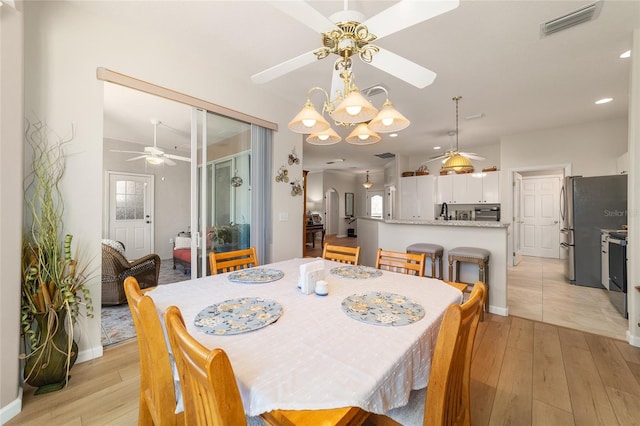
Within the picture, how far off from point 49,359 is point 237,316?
1628 mm

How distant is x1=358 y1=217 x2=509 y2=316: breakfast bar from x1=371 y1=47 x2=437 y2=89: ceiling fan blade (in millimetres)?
2280

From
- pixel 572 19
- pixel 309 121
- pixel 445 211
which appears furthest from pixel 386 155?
pixel 309 121

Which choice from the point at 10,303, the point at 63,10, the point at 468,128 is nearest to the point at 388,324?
the point at 10,303

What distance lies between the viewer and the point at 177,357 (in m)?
0.76

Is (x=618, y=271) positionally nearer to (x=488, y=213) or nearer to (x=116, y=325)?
(x=488, y=213)

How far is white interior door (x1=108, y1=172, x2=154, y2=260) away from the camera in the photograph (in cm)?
480

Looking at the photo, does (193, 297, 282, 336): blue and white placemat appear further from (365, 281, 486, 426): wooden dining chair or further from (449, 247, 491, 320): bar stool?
(449, 247, 491, 320): bar stool

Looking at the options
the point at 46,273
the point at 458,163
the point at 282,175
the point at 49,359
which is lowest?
the point at 49,359

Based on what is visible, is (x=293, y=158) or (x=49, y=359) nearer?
(x=49, y=359)

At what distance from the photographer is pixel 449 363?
30.2 inches

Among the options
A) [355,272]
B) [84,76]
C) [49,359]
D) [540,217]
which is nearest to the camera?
[49,359]

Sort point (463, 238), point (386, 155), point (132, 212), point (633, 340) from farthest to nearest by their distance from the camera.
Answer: point (386, 155), point (132, 212), point (463, 238), point (633, 340)

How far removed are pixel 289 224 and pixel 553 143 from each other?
5.17 meters

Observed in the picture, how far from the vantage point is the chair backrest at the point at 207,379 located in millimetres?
546
